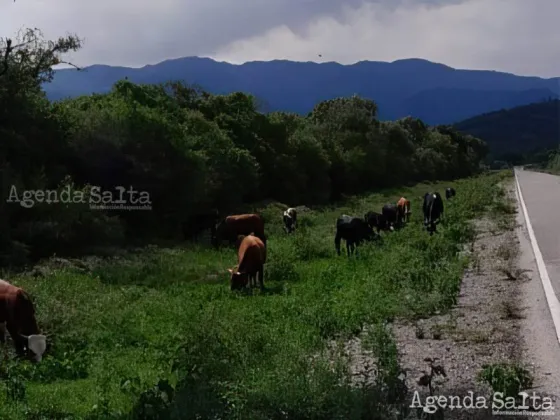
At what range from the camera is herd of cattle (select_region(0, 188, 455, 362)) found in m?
10.5

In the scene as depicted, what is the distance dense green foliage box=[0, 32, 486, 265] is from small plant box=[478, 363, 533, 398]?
14.4 m

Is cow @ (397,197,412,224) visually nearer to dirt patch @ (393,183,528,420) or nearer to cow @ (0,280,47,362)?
dirt patch @ (393,183,528,420)

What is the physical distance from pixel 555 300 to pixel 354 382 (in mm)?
5741

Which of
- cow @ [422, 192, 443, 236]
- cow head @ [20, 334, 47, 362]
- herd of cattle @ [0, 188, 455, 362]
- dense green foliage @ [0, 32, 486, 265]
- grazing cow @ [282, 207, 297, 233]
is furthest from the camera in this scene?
grazing cow @ [282, 207, 297, 233]

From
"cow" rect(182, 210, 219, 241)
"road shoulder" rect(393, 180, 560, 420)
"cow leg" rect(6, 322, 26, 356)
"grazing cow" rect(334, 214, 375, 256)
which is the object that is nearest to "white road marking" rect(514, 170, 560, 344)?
"road shoulder" rect(393, 180, 560, 420)

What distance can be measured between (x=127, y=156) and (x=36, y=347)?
16.3m

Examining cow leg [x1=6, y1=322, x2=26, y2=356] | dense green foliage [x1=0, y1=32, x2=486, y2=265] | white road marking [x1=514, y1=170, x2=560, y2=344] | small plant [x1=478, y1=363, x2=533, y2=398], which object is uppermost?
dense green foliage [x1=0, y1=32, x2=486, y2=265]

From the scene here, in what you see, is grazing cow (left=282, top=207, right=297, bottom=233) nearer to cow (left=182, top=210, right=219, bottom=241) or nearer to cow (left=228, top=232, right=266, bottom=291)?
cow (left=182, top=210, right=219, bottom=241)

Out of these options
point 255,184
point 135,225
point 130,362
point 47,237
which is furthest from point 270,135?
point 130,362

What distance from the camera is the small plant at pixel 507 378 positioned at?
7531mm

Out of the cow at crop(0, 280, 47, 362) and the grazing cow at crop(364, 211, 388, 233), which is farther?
the grazing cow at crop(364, 211, 388, 233)

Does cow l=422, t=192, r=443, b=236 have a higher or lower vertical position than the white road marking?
higher

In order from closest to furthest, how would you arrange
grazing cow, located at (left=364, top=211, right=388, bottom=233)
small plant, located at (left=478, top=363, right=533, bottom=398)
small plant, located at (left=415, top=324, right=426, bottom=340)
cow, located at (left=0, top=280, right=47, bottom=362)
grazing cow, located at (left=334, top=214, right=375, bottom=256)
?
small plant, located at (left=478, top=363, right=533, bottom=398)
cow, located at (left=0, top=280, right=47, bottom=362)
small plant, located at (left=415, top=324, right=426, bottom=340)
grazing cow, located at (left=334, top=214, right=375, bottom=256)
grazing cow, located at (left=364, top=211, right=388, bottom=233)

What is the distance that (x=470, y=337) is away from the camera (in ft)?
33.7
